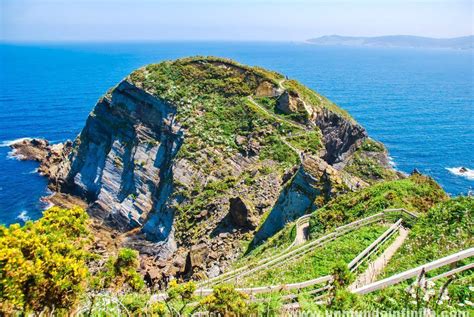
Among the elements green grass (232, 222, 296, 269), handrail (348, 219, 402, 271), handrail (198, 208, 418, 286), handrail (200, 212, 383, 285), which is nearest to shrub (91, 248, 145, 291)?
handrail (198, 208, 418, 286)

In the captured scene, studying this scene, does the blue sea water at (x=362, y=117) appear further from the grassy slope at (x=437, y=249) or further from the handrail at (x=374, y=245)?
the grassy slope at (x=437, y=249)

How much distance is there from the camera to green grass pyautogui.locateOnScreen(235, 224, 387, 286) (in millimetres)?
22047

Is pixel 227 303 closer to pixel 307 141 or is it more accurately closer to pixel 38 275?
pixel 38 275

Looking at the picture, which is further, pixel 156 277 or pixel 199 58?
pixel 199 58

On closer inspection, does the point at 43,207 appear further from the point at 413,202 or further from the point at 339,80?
the point at 339,80

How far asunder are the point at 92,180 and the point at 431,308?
62.5m

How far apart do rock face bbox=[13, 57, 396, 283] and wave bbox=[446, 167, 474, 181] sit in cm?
2211

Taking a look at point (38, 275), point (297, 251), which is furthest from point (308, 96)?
point (38, 275)

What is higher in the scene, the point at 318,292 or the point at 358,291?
the point at 358,291

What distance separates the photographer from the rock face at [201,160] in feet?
141

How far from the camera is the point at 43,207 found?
214 feet

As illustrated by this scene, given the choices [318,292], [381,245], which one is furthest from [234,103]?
[318,292]

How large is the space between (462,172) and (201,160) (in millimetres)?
51797

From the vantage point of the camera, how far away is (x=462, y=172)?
3078 inches
